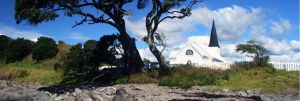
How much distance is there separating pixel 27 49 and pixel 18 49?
3.88 ft

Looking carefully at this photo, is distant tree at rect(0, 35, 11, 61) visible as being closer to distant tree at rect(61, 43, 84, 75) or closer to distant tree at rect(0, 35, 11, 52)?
distant tree at rect(0, 35, 11, 52)

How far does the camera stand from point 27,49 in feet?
215

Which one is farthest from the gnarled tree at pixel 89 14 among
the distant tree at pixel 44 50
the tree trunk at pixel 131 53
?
the distant tree at pixel 44 50

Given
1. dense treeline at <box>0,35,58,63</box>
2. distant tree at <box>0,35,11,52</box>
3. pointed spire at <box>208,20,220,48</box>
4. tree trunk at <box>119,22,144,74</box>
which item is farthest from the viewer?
distant tree at <box>0,35,11,52</box>

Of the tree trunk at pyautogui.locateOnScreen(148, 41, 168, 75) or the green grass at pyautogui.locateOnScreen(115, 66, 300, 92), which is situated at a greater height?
the tree trunk at pyautogui.locateOnScreen(148, 41, 168, 75)

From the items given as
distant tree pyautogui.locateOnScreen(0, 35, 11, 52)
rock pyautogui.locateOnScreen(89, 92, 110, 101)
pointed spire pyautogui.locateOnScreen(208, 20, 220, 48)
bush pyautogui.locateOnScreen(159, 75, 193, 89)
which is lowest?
rock pyautogui.locateOnScreen(89, 92, 110, 101)

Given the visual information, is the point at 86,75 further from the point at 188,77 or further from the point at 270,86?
the point at 270,86

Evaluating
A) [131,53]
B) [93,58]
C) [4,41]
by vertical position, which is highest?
[4,41]

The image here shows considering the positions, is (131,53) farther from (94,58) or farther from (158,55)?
(94,58)

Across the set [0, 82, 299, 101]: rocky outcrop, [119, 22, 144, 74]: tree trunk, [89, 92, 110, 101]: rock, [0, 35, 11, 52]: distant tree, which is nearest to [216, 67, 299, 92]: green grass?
[0, 82, 299, 101]: rocky outcrop

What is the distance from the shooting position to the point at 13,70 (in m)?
52.6

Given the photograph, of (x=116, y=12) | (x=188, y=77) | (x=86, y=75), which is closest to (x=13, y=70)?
(x=86, y=75)

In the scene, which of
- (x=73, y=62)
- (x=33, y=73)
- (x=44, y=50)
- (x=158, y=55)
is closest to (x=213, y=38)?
(x=44, y=50)

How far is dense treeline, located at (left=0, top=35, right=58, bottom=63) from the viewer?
201 feet
